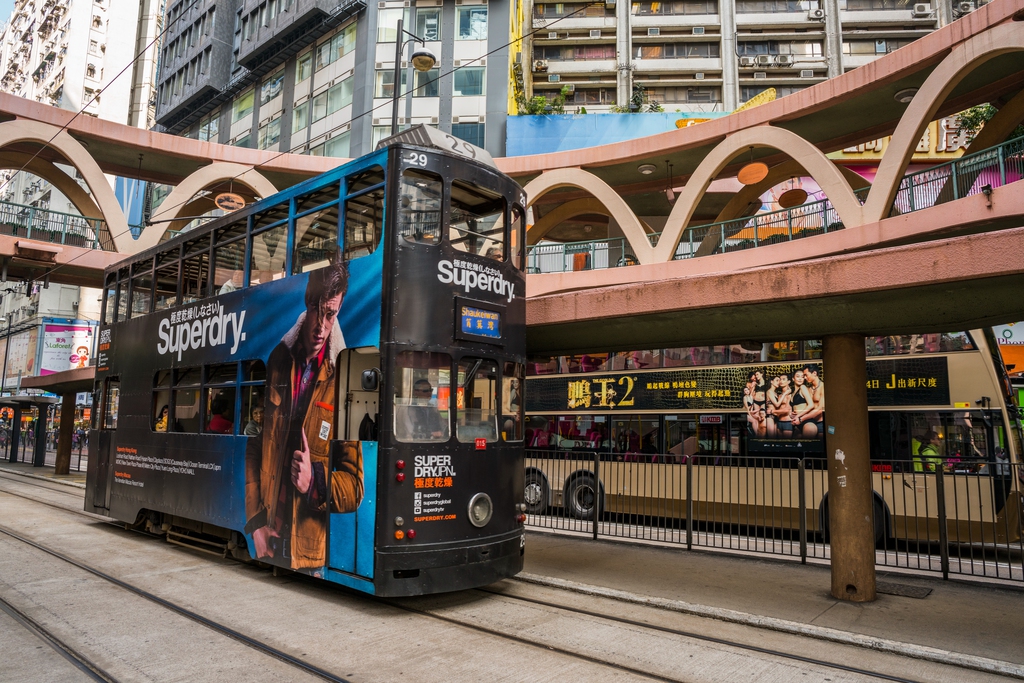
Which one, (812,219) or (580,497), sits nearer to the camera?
(580,497)

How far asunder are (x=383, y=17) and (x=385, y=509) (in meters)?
36.8

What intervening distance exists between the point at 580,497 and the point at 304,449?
7797 millimetres

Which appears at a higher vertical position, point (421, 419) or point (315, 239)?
point (315, 239)

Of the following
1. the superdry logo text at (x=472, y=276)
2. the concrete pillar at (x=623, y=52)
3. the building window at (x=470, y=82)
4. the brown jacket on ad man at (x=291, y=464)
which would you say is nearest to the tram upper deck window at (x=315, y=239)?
the brown jacket on ad man at (x=291, y=464)

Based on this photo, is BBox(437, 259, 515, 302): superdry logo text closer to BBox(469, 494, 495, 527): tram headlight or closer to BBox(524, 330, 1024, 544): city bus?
BBox(469, 494, 495, 527): tram headlight

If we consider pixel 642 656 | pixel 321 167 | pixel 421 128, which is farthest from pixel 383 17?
pixel 642 656

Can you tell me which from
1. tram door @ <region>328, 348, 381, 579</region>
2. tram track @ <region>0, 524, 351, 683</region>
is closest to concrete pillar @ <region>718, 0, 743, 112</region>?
tram door @ <region>328, 348, 381, 579</region>

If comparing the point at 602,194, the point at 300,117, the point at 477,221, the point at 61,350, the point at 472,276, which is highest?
the point at 300,117

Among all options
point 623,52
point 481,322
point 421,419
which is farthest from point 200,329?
point 623,52

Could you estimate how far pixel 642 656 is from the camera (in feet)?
19.8

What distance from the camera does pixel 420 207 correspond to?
7.77 metres

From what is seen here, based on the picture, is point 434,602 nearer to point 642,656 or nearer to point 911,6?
point 642,656

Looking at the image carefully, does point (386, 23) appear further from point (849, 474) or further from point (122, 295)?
point (849, 474)

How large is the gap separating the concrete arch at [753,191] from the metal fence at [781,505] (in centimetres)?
1050
